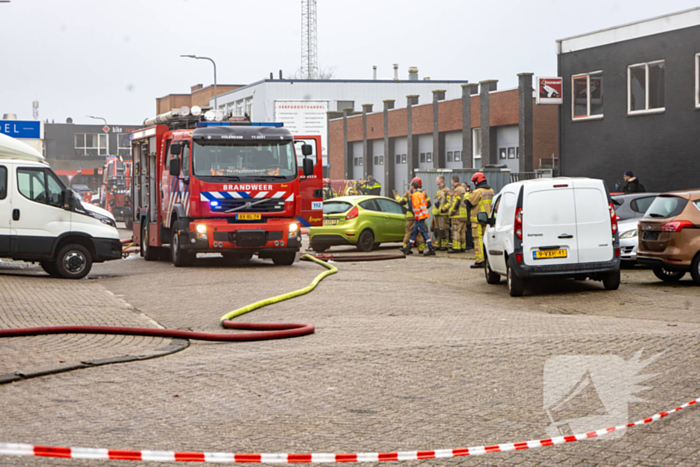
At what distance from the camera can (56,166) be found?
107 m

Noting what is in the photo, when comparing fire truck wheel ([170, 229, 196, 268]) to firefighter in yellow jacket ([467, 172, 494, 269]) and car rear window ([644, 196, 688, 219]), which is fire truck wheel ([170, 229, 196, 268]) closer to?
firefighter in yellow jacket ([467, 172, 494, 269])

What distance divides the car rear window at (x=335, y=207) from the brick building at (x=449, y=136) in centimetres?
948

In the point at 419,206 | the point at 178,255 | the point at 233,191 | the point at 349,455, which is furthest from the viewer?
the point at 419,206

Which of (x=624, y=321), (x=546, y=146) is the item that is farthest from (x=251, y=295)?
(x=546, y=146)

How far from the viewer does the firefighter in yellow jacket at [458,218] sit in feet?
66.6

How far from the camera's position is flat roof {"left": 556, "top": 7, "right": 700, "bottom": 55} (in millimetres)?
25812

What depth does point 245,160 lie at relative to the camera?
55.9 ft

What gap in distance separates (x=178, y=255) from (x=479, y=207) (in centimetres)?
633

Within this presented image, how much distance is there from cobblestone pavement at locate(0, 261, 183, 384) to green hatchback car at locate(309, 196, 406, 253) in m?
7.81

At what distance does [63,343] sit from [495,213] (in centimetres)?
816

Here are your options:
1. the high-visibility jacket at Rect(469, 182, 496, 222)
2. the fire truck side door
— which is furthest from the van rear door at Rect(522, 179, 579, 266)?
the fire truck side door

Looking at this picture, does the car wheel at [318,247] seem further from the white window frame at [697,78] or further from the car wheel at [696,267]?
the white window frame at [697,78]

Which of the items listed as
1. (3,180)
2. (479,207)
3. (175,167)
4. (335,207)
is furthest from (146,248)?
(479,207)

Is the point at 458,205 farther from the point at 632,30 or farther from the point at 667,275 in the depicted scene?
the point at 632,30
